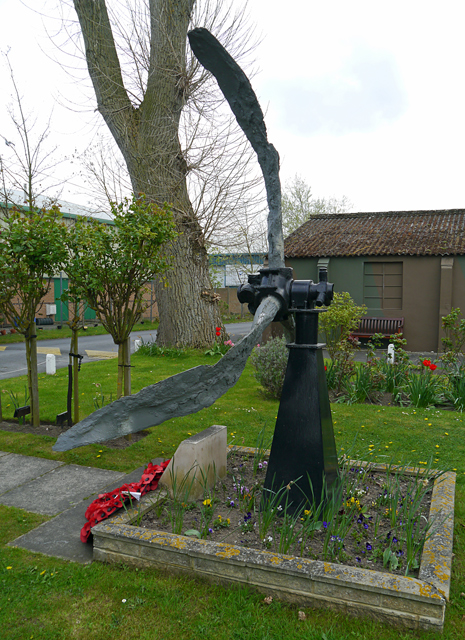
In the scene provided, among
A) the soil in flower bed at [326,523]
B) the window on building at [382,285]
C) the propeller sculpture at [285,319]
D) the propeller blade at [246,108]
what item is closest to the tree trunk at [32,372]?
the soil in flower bed at [326,523]

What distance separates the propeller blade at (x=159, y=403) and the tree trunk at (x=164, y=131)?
803cm

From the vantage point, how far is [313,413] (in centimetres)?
340

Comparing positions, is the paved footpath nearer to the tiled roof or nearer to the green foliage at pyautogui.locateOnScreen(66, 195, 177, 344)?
the green foliage at pyautogui.locateOnScreen(66, 195, 177, 344)

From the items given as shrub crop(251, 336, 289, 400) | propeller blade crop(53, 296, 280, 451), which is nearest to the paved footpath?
propeller blade crop(53, 296, 280, 451)

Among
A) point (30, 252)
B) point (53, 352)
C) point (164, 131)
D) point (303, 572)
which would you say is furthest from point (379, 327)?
point (303, 572)

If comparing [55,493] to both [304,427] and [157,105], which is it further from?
[157,105]

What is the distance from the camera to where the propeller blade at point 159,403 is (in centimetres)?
211

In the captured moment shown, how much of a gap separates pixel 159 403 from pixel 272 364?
575 centimetres

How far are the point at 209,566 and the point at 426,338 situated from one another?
15.5 m

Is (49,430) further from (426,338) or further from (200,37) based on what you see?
(426,338)

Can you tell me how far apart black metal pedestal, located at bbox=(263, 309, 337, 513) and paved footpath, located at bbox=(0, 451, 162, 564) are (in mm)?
1571

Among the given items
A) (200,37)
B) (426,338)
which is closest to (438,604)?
(200,37)

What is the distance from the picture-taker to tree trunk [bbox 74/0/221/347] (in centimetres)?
1067

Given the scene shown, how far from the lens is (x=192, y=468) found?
3.81 meters
